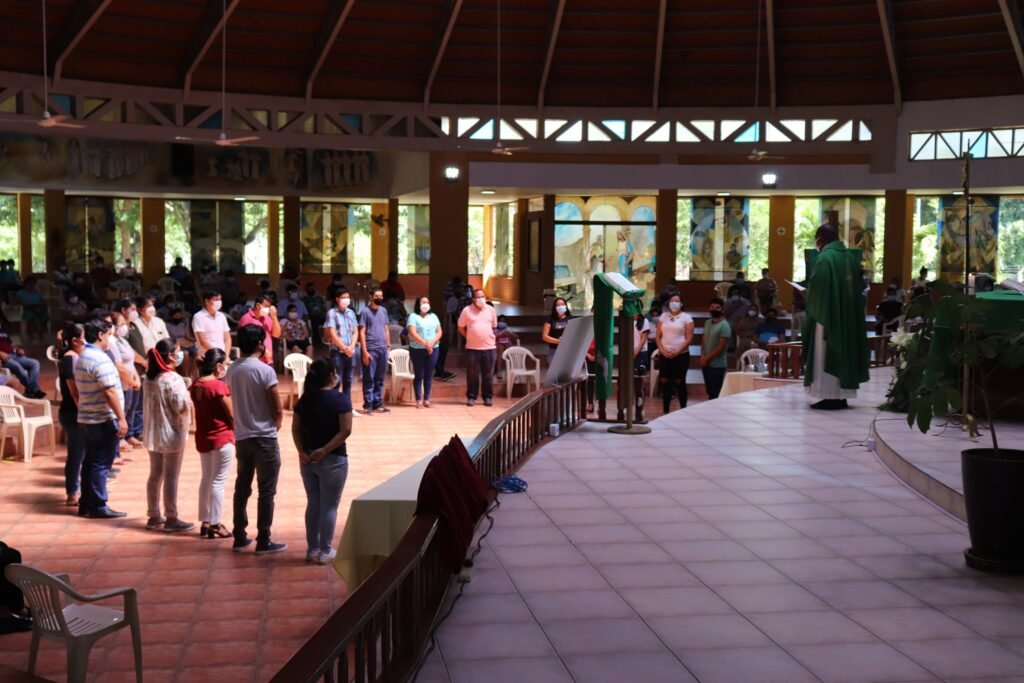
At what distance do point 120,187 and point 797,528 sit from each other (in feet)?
70.8

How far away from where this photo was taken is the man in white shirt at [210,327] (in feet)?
40.1

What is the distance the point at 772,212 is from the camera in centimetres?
2291

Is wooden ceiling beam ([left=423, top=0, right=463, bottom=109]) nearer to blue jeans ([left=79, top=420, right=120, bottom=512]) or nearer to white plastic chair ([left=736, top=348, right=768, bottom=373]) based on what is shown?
white plastic chair ([left=736, top=348, right=768, bottom=373])

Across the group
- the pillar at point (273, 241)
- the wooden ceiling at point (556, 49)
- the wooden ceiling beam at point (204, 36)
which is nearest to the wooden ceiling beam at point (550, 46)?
the wooden ceiling at point (556, 49)

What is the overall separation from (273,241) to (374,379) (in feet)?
46.7

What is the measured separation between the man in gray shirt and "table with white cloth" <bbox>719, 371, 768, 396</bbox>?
719cm

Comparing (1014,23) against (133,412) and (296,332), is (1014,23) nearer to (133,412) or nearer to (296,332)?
(296,332)

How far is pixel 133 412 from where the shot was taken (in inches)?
474

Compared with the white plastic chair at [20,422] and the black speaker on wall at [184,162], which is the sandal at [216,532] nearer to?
the white plastic chair at [20,422]

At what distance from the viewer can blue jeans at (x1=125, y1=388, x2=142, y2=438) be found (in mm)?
11672

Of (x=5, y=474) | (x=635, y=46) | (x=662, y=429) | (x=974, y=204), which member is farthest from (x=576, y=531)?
(x=974, y=204)

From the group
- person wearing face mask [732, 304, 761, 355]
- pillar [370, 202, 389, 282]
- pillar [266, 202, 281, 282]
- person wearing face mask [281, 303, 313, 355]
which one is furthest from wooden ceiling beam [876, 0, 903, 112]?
pillar [266, 202, 281, 282]

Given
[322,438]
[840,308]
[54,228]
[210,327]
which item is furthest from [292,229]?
[322,438]

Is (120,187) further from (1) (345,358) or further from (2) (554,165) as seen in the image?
(1) (345,358)
